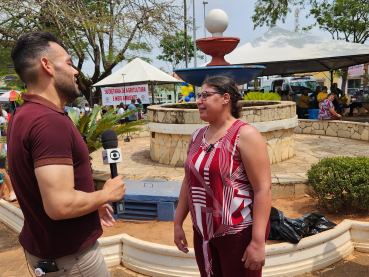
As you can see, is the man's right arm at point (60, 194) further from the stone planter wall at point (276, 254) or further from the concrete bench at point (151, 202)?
the concrete bench at point (151, 202)

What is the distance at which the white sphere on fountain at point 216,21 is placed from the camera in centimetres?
781

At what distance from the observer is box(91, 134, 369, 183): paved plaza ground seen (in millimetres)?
6281

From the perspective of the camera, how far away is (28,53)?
1714mm

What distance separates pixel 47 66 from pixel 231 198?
1277 millimetres

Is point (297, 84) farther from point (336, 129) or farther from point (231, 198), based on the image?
point (231, 198)

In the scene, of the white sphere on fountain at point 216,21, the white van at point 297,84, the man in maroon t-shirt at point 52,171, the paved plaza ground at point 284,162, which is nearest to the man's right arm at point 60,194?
the man in maroon t-shirt at point 52,171

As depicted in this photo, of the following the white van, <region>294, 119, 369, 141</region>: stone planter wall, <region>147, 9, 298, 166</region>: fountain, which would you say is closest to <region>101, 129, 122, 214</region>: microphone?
<region>147, 9, 298, 166</region>: fountain

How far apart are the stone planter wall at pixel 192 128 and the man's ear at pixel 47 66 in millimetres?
4921

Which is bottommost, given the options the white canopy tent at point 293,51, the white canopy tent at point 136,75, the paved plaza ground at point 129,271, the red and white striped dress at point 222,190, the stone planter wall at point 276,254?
the paved plaza ground at point 129,271

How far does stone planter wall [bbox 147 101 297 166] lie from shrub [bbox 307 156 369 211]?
2.27 m

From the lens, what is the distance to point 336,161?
4.57 meters

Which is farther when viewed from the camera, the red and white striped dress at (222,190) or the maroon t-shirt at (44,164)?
the red and white striped dress at (222,190)

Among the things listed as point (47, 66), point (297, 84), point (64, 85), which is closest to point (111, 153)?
point (64, 85)

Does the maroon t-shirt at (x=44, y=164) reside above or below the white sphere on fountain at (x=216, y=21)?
below
